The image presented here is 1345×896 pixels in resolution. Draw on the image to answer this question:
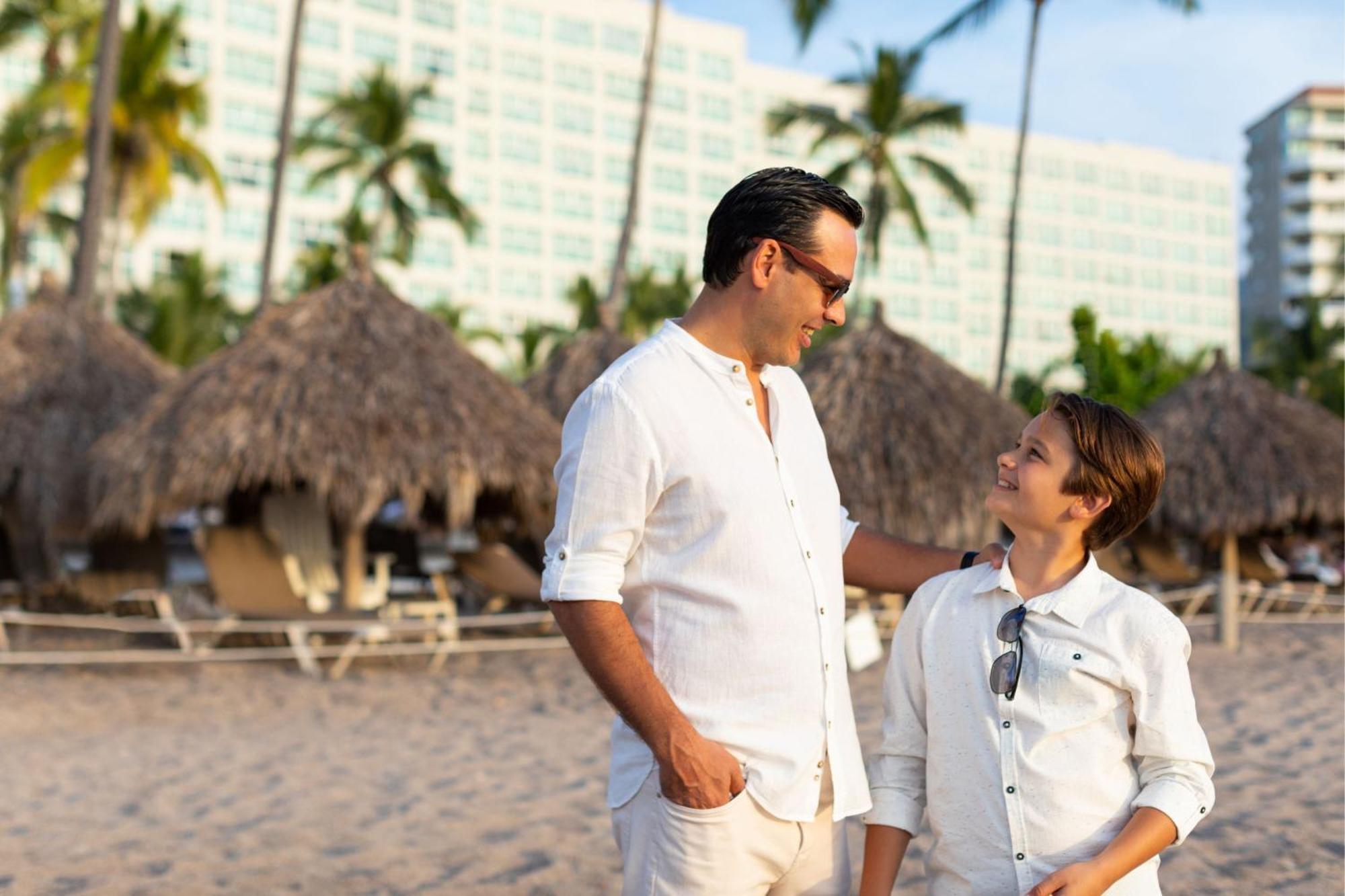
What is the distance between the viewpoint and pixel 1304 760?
7.15 m

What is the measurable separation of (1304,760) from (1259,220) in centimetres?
8321

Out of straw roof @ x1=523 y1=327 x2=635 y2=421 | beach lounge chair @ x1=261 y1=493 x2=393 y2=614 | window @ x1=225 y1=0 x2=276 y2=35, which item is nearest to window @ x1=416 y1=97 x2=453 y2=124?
window @ x1=225 y1=0 x2=276 y2=35

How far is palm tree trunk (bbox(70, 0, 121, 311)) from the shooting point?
15.0 metres

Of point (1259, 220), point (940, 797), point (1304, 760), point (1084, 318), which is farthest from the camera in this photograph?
point (1259, 220)

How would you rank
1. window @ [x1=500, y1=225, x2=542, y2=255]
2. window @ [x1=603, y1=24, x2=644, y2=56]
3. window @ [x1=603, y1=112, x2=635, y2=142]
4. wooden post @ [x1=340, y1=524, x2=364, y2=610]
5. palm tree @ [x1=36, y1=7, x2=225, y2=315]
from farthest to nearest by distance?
window @ [x1=603, y1=112, x2=635, y2=142] < window @ [x1=603, y1=24, x2=644, y2=56] < window @ [x1=500, y1=225, x2=542, y2=255] < palm tree @ [x1=36, y1=7, x2=225, y2=315] < wooden post @ [x1=340, y1=524, x2=364, y2=610]

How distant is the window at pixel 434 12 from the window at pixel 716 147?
14276 millimetres

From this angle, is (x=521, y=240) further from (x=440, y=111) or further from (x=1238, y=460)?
(x=1238, y=460)

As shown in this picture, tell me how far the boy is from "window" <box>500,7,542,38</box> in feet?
205


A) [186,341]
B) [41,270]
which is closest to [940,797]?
[41,270]

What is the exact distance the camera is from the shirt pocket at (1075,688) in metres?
1.92

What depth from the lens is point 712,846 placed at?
76.4 inches

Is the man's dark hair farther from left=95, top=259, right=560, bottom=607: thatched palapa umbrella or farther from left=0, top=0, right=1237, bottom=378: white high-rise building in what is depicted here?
left=0, top=0, right=1237, bottom=378: white high-rise building

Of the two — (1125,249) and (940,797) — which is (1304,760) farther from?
(1125,249)

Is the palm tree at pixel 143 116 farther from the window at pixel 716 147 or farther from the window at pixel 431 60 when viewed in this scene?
the window at pixel 716 147
